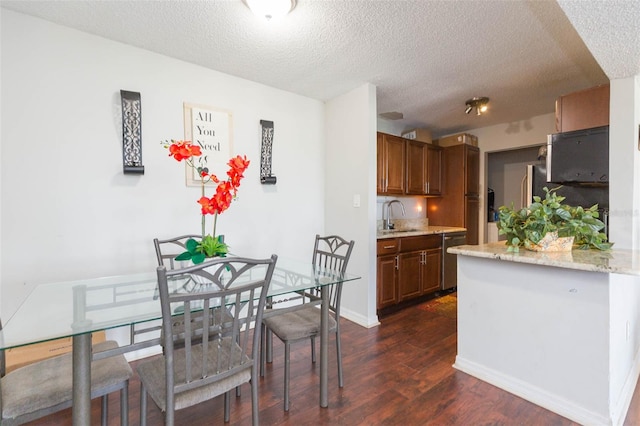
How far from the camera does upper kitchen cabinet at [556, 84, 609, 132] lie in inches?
95.7

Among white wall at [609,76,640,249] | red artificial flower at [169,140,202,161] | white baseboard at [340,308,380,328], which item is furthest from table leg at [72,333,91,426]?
white wall at [609,76,640,249]

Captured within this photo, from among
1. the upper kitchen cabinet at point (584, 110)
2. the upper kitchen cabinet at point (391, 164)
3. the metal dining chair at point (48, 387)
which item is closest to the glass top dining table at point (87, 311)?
the metal dining chair at point (48, 387)

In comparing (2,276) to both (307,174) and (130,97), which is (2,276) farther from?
(307,174)

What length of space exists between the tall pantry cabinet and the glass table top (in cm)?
308

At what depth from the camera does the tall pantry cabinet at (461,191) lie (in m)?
4.37

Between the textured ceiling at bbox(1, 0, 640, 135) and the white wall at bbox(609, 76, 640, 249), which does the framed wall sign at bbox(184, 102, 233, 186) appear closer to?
the textured ceiling at bbox(1, 0, 640, 135)

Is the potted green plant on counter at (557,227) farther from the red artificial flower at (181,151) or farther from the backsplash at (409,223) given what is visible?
the backsplash at (409,223)

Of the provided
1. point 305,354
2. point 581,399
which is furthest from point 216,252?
point 581,399

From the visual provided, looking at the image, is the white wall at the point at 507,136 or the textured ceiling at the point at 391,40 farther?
the white wall at the point at 507,136

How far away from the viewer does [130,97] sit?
2326mm

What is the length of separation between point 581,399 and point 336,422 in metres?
1.34

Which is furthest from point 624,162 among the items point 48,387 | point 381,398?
point 48,387

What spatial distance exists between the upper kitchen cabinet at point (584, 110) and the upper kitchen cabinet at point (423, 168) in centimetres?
163

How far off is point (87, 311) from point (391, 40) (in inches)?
98.6
